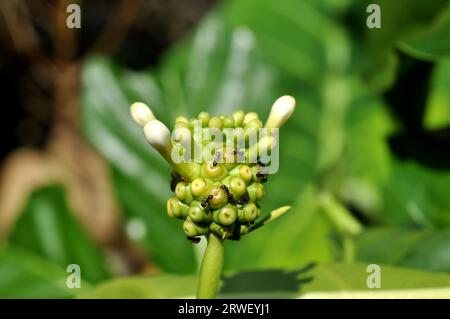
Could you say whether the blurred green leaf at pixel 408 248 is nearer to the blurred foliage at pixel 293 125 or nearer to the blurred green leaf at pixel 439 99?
the blurred foliage at pixel 293 125

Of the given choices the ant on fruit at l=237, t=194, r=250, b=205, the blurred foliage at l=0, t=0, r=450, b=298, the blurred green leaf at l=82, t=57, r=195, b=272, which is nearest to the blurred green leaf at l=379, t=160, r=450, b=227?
the blurred foliage at l=0, t=0, r=450, b=298

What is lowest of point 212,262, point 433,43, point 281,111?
point 212,262

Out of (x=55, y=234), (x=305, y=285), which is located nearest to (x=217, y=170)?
(x=305, y=285)

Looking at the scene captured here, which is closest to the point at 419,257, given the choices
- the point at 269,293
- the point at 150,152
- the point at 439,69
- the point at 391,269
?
the point at 391,269

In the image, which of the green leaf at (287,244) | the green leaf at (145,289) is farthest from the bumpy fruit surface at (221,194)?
the green leaf at (287,244)

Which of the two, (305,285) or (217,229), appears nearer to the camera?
(217,229)

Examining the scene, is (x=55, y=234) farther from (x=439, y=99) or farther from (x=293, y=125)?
(x=439, y=99)
